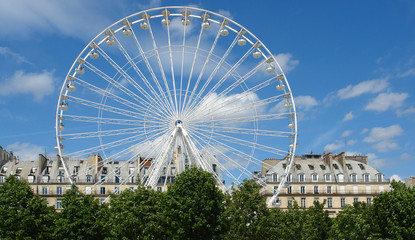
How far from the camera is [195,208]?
147 ft

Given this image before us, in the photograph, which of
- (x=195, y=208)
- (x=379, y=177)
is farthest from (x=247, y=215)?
(x=379, y=177)

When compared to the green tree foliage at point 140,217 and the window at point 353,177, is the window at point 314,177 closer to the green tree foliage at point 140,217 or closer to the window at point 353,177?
the window at point 353,177

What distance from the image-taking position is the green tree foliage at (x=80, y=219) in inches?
1895

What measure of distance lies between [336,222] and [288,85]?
1322 centimetres

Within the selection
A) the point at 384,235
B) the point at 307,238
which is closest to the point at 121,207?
the point at 307,238

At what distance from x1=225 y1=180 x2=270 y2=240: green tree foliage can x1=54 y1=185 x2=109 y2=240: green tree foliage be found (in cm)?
1093

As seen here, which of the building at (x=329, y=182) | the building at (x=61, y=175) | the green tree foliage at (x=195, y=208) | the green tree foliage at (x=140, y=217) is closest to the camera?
the green tree foliage at (x=195, y=208)

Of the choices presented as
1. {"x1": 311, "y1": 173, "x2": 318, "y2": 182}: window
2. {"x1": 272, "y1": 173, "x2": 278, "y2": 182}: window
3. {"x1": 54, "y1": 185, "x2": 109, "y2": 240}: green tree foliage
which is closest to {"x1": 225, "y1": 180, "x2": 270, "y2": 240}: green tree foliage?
{"x1": 54, "y1": 185, "x2": 109, "y2": 240}: green tree foliage

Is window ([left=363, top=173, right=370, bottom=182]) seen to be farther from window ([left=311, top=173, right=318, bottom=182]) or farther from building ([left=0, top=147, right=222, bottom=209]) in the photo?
building ([left=0, top=147, right=222, bottom=209])

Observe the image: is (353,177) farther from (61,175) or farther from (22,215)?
(22,215)

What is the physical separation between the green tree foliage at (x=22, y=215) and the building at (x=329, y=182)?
35899mm

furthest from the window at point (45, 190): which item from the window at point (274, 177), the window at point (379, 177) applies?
the window at point (379, 177)

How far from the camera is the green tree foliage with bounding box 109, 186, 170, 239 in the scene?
149ft

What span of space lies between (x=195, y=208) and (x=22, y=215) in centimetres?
1532
